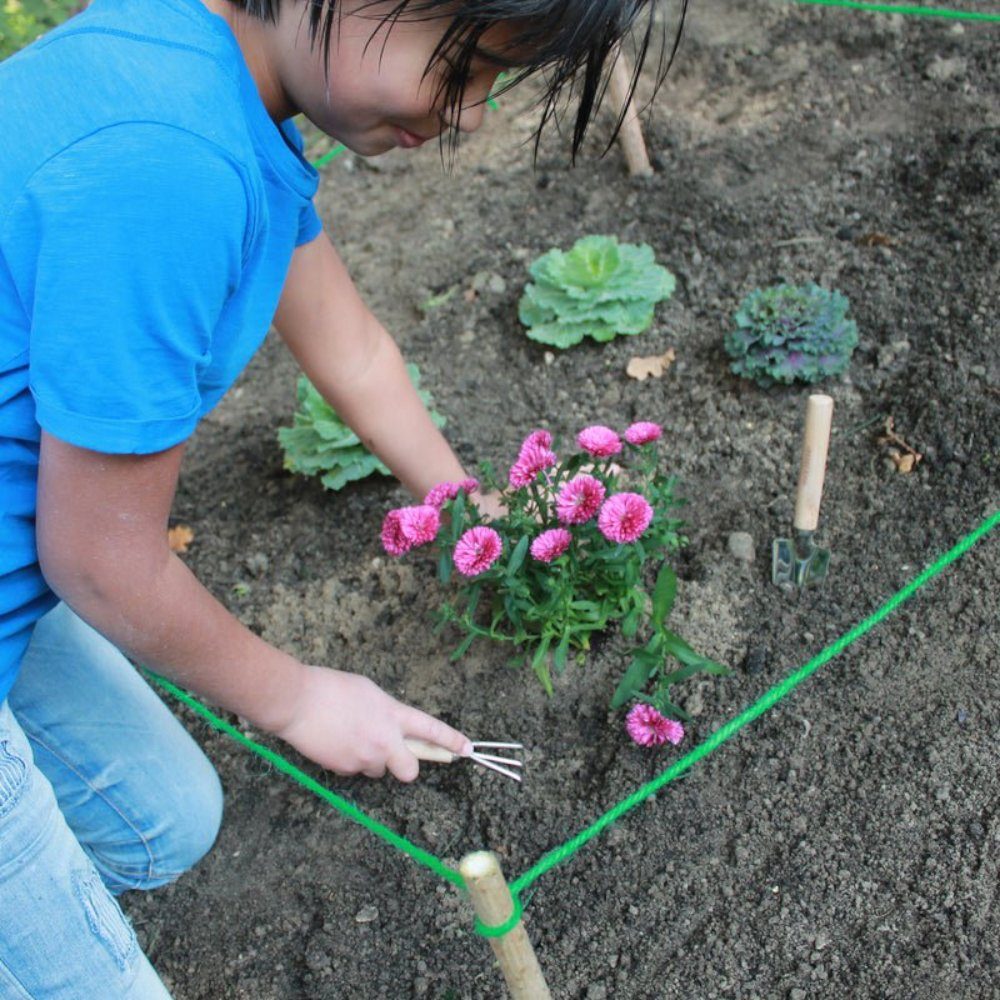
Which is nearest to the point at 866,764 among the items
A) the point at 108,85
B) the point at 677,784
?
the point at 677,784

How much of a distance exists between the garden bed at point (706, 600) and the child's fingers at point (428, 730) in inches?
10.6

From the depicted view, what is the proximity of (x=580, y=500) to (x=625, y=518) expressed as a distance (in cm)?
8

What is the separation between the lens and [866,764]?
6.24 feet

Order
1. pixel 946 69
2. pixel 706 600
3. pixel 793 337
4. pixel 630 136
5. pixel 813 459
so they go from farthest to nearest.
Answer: pixel 946 69, pixel 630 136, pixel 793 337, pixel 706 600, pixel 813 459

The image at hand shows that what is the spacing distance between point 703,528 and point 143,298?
1.49 meters

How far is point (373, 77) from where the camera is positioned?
45.7 inches

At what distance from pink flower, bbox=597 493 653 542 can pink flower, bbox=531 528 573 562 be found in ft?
0.23

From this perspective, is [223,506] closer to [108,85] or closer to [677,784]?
[677,784]

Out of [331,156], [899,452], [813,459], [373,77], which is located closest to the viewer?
[373,77]

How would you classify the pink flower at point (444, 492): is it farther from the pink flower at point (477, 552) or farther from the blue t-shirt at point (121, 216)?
the blue t-shirt at point (121, 216)

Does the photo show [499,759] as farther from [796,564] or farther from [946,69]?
[946,69]

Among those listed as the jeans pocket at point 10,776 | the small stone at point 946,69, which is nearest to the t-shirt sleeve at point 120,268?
the jeans pocket at point 10,776

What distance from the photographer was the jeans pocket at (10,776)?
1.26m

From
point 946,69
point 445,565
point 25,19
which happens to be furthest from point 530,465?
point 25,19
